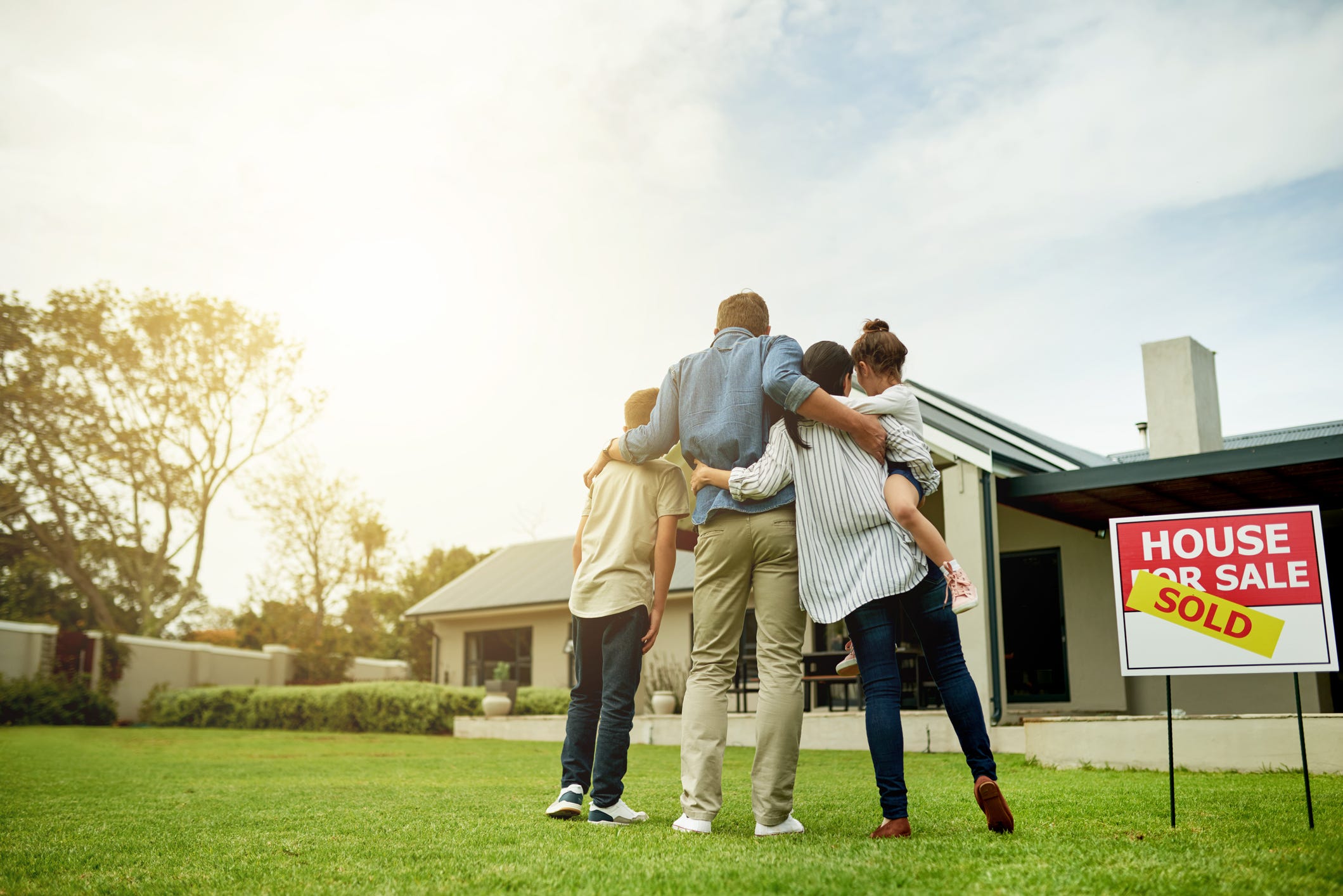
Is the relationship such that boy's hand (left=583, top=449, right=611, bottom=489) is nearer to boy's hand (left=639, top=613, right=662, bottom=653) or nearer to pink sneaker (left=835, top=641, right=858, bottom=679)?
boy's hand (left=639, top=613, right=662, bottom=653)

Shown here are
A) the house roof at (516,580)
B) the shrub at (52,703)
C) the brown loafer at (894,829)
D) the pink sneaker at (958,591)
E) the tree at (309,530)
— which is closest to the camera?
the brown loafer at (894,829)

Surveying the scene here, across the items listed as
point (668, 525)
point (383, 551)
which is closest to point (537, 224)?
point (668, 525)

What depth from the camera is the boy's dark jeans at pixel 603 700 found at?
358 centimetres

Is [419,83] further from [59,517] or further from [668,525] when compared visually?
[59,517]

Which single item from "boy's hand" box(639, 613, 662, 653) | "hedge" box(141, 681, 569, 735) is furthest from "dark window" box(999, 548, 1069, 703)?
"boy's hand" box(639, 613, 662, 653)

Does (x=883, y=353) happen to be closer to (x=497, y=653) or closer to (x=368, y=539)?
(x=497, y=653)

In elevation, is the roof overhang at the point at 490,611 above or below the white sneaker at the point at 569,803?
above

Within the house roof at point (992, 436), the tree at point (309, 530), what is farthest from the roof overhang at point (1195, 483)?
the tree at point (309, 530)

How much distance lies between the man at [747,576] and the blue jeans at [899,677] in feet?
0.82

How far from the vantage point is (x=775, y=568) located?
3.29 metres

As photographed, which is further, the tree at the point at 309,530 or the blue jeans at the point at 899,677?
the tree at the point at 309,530

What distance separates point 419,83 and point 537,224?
8.40ft

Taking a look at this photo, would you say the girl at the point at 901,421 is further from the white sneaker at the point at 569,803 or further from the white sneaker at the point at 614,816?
the white sneaker at the point at 569,803

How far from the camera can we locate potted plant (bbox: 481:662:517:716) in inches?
596
